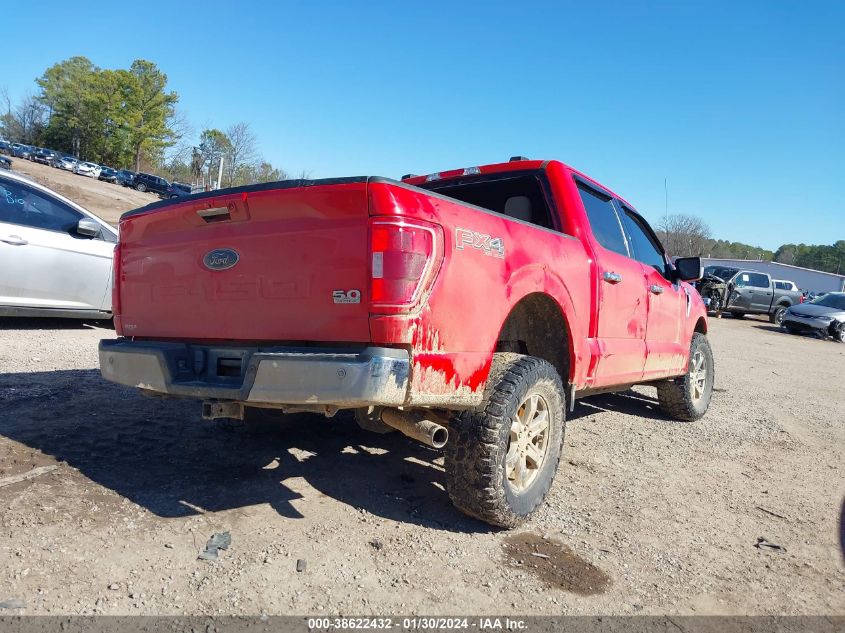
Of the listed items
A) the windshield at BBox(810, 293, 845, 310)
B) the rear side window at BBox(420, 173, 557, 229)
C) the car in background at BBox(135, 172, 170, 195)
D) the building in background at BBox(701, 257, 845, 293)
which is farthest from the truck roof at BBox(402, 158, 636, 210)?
Result: the building in background at BBox(701, 257, 845, 293)

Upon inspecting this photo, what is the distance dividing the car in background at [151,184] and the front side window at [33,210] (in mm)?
45711

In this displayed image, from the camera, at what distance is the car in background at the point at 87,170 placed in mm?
49344

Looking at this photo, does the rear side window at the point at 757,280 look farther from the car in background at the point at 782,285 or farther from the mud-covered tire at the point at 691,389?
the mud-covered tire at the point at 691,389

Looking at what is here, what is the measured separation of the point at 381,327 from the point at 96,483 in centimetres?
194

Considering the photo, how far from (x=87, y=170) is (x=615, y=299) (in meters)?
55.8

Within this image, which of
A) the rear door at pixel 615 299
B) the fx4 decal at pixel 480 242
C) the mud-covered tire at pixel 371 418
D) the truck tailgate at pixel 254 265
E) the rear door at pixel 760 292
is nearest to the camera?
the truck tailgate at pixel 254 265

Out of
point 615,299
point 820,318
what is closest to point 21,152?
point 820,318

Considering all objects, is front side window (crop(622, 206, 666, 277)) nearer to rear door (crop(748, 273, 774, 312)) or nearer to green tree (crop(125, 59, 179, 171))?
rear door (crop(748, 273, 774, 312))

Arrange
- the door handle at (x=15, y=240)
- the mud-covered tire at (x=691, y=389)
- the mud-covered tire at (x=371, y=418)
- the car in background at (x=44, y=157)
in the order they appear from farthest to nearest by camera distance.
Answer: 1. the car in background at (x=44, y=157)
2. the door handle at (x=15, y=240)
3. the mud-covered tire at (x=691, y=389)
4. the mud-covered tire at (x=371, y=418)

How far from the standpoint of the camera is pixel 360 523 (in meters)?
2.88

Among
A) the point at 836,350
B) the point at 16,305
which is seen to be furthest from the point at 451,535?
the point at 836,350

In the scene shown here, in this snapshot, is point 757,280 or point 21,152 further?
point 21,152

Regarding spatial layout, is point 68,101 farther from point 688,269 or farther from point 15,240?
point 688,269

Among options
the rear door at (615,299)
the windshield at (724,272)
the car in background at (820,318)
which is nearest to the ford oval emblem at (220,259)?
the rear door at (615,299)
